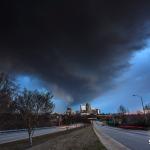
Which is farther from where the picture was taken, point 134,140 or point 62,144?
point 134,140

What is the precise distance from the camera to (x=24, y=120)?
35469 mm

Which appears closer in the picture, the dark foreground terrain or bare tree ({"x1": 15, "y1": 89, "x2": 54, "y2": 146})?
the dark foreground terrain

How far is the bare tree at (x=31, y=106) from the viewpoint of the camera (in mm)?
35162

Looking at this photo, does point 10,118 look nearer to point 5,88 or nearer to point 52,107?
point 5,88

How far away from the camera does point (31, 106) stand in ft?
117

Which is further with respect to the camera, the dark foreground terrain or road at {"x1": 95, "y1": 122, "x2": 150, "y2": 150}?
road at {"x1": 95, "y1": 122, "x2": 150, "y2": 150}

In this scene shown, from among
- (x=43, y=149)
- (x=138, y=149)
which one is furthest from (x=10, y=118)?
(x=138, y=149)

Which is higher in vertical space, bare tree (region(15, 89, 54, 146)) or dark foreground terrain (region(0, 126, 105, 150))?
bare tree (region(15, 89, 54, 146))

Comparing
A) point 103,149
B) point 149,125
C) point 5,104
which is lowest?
point 103,149

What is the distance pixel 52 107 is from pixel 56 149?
13.8 m

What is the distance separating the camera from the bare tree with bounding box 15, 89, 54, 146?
115 ft

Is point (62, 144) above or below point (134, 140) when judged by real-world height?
below

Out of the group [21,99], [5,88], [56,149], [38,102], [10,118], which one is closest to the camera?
[5,88]

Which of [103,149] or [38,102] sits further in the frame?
[38,102]
